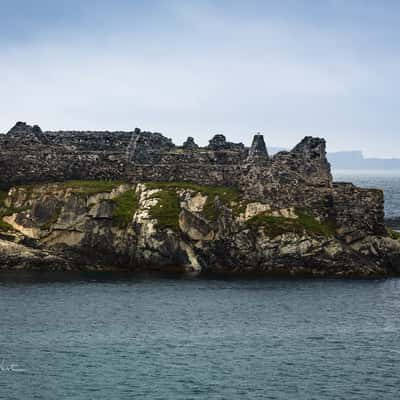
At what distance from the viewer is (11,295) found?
288 ft

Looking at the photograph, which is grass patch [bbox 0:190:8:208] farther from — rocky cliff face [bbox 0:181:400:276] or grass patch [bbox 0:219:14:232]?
grass patch [bbox 0:219:14:232]

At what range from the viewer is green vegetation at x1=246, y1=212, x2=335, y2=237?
105 meters

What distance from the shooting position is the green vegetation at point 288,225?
104812mm

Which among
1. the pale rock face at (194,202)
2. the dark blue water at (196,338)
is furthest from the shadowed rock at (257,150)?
the dark blue water at (196,338)

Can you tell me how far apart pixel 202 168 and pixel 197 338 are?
4554 centimetres

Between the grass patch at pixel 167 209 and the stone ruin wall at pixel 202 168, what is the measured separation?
5.99m

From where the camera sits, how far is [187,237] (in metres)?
106

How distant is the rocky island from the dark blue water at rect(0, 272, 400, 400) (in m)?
5.79

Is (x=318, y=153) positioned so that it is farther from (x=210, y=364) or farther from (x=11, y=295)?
(x=210, y=364)

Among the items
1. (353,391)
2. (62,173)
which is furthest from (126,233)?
(353,391)

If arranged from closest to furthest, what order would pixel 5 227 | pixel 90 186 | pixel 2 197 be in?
pixel 5 227 → pixel 90 186 → pixel 2 197

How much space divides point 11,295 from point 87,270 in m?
17.2

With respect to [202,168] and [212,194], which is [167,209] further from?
[202,168]

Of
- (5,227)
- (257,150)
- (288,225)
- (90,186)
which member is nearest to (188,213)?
(288,225)
